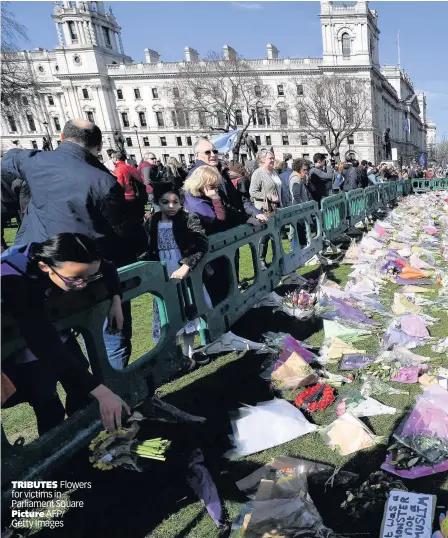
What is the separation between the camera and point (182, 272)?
2799mm

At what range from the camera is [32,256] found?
64.3 inches

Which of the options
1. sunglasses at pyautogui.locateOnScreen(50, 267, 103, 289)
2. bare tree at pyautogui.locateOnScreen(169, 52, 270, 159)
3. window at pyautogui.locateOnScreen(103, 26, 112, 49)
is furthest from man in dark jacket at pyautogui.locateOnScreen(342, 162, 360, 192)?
window at pyautogui.locateOnScreen(103, 26, 112, 49)

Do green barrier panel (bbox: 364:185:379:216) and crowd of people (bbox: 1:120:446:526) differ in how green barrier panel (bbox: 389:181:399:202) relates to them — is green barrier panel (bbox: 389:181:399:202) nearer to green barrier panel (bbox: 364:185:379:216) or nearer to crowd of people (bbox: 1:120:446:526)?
green barrier panel (bbox: 364:185:379:216)

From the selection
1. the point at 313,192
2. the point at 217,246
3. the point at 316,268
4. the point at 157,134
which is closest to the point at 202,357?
the point at 217,246

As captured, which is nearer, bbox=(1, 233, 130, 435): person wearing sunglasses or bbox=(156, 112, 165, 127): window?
bbox=(1, 233, 130, 435): person wearing sunglasses

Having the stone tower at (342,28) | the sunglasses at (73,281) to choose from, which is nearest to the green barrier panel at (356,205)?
the sunglasses at (73,281)

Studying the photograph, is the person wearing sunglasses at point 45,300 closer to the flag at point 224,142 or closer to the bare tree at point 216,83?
the flag at point 224,142

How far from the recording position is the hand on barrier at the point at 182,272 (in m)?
2.76

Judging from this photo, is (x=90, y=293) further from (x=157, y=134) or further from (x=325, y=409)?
(x=157, y=134)

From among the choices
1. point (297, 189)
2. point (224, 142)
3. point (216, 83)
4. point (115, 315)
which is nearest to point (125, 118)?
point (216, 83)

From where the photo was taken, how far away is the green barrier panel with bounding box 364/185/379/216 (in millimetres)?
10242

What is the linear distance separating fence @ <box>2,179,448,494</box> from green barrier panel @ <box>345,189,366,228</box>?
3835mm

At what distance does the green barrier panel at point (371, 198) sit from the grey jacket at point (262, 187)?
16.8 feet

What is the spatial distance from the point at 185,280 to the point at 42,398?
4.19 ft
